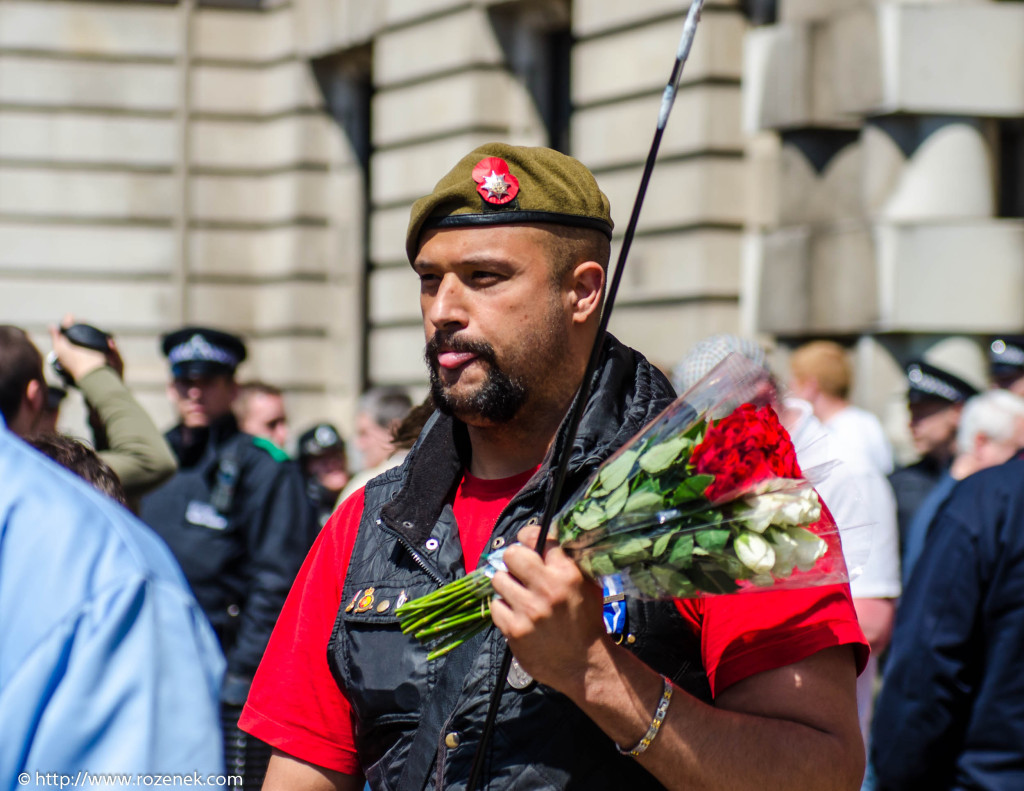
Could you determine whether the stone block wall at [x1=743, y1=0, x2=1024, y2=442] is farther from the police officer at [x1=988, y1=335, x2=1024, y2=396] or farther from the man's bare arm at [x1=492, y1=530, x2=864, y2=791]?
the man's bare arm at [x1=492, y1=530, x2=864, y2=791]

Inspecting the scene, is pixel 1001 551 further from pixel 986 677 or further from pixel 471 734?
pixel 471 734

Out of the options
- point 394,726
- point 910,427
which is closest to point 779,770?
point 394,726

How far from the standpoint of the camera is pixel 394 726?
7.69ft

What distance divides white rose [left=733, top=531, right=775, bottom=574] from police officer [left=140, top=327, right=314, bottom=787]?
12.7 ft

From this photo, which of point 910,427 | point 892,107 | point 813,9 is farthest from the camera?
point 813,9

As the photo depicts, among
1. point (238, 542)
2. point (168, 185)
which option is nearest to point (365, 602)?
point (238, 542)

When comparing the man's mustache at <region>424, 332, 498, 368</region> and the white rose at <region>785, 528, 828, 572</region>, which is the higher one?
the man's mustache at <region>424, 332, 498, 368</region>

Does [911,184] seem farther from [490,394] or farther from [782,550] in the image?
[782,550]

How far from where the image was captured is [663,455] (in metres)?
2.01

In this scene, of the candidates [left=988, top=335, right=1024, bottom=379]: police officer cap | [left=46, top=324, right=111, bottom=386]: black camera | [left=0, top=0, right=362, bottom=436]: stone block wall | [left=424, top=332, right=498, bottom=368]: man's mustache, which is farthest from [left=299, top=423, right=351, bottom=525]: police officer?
[left=424, top=332, right=498, bottom=368]: man's mustache

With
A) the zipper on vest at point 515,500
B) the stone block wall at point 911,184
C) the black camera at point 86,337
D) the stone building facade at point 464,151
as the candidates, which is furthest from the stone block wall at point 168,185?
the zipper on vest at point 515,500

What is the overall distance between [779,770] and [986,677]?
200 cm

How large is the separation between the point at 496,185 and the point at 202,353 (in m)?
4.11

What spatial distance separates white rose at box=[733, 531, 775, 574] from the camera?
76.6 inches
